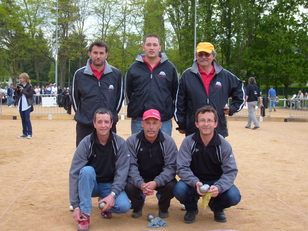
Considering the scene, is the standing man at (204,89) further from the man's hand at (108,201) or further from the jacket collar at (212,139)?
the man's hand at (108,201)

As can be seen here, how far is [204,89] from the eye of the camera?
4.94 metres

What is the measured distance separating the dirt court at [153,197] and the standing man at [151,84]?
129 cm

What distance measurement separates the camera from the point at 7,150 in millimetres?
9633

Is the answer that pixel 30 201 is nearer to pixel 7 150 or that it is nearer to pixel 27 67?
pixel 7 150

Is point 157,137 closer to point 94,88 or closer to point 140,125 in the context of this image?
point 140,125

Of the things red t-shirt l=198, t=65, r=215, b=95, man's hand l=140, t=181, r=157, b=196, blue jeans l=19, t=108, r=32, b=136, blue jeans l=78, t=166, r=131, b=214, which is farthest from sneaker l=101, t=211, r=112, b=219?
blue jeans l=19, t=108, r=32, b=136

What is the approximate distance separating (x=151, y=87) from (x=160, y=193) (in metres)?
1.35

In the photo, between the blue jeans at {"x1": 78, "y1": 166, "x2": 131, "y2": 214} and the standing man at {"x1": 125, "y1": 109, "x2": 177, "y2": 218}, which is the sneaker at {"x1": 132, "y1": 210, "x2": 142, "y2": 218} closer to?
the standing man at {"x1": 125, "y1": 109, "x2": 177, "y2": 218}

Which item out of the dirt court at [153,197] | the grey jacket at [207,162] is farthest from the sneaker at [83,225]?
the grey jacket at [207,162]

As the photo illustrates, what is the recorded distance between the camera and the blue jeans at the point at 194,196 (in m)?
4.38

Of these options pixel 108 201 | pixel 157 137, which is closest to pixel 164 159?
pixel 157 137

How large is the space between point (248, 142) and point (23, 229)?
8580 mm

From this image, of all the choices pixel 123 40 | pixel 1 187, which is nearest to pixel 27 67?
pixel 123 40

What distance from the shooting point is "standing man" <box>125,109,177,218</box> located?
179 inches
